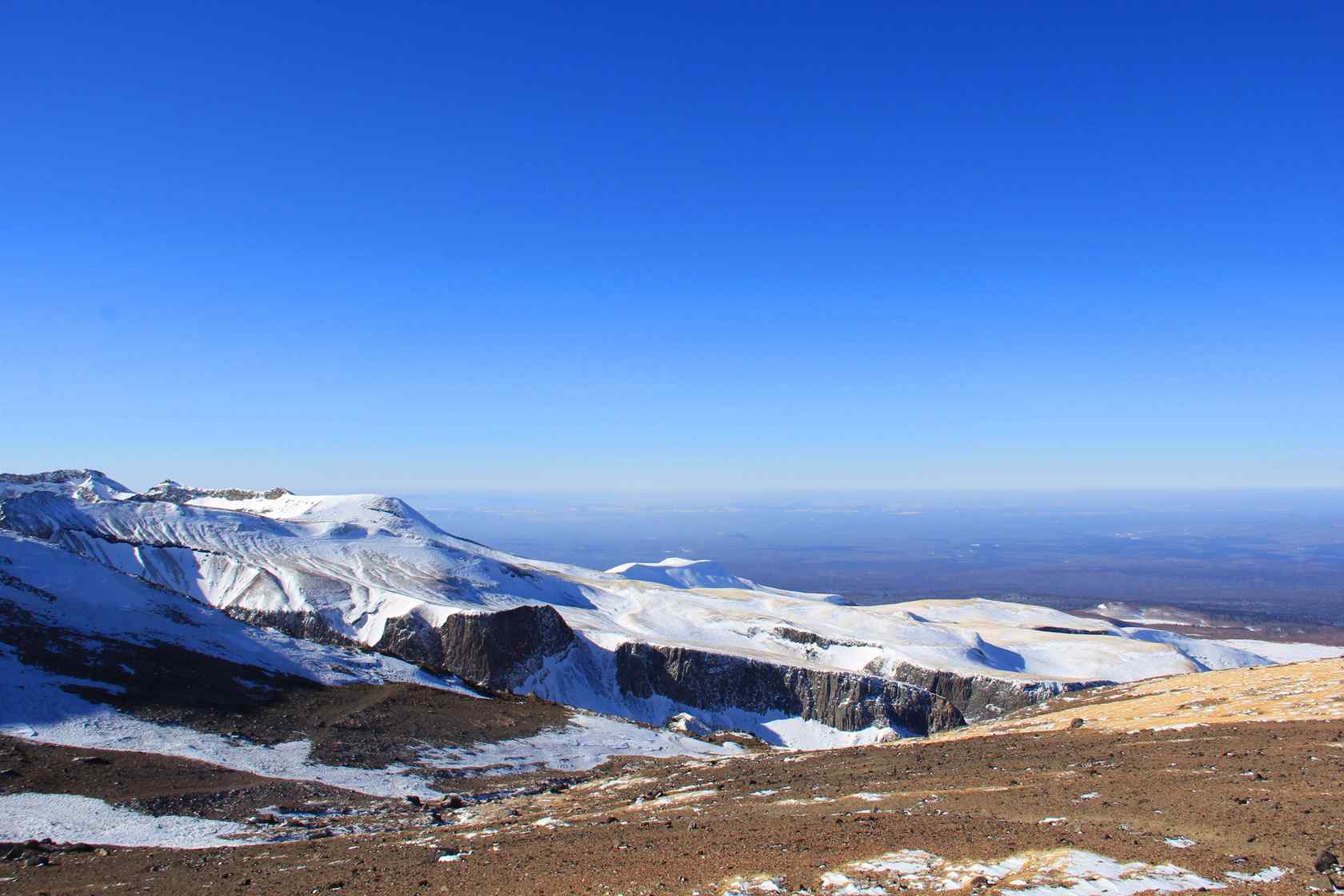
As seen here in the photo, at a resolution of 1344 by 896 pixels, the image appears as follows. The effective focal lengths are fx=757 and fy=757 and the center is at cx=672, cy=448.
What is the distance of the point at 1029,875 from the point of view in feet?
40.8

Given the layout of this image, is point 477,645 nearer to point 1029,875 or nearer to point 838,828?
point 838,828

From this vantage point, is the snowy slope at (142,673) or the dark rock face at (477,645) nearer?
the snowy slope at (142,673)

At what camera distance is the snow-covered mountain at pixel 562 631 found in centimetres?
8731

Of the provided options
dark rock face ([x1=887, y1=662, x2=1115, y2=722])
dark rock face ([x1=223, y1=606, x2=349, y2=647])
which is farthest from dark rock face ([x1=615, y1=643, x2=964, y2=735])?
dark rock face ([x1=223, y1=606, x2=349, y2=647])

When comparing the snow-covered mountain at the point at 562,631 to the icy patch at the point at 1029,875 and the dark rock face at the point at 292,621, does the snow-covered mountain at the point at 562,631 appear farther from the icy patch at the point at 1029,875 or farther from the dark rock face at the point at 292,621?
the icy patch at the point at 1029,875

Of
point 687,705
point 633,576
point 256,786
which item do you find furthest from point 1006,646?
point 256,786

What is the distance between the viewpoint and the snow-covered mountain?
286 ft

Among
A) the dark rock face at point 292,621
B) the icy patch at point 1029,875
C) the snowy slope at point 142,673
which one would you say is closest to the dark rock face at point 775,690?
the dark rock face at point 292,621

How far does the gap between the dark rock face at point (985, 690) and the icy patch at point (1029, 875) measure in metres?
85.2

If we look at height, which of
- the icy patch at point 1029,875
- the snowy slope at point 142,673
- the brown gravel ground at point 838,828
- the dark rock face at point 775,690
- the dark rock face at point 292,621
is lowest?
the dark rock face at point 775,690

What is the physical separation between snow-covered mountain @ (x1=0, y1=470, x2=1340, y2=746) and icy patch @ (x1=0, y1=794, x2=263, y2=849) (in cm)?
4753

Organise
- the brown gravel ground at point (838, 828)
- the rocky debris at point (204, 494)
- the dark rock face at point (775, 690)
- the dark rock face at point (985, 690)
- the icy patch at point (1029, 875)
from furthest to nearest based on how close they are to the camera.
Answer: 1. the rocky debris at point (204, 494)
2. the dark rock face at point (985, 690)
3. the dark rock face at point (775, 690)
4. the brown gravel ground at point (838, 828)
5. the icy patch at point (1029, 875)

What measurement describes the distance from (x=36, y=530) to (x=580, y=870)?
10244 centimetres

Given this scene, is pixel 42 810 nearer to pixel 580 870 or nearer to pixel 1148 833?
pixel 580 870
